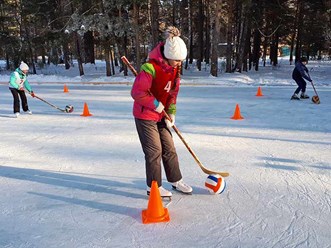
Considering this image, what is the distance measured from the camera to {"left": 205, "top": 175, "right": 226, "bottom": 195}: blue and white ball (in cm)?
345

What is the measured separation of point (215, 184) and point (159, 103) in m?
1.09

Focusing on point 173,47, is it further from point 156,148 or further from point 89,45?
point 89,45

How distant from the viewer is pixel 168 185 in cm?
382

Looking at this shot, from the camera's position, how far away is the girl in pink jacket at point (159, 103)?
2.93 meters

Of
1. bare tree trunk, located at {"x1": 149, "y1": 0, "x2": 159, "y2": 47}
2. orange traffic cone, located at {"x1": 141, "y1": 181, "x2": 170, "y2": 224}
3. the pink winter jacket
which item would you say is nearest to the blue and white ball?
orange traffic cone, located at {"x1": 141, "y1": 181, "x2": 170, "y2": 224}

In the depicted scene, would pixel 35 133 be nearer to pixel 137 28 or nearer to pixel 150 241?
pixel 150 241

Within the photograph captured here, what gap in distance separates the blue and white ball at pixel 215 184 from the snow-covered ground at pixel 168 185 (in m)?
0.07

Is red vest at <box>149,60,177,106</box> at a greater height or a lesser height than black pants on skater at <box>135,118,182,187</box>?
greater

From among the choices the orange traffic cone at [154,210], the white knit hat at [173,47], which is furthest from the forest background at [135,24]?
the orange traffic cone at [154,210]

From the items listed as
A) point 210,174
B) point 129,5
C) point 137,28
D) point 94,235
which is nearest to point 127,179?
point 210,174

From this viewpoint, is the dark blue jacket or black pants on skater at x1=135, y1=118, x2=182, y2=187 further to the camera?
the dark blue jacket

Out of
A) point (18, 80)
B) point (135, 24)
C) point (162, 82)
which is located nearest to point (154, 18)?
point (135, 24)

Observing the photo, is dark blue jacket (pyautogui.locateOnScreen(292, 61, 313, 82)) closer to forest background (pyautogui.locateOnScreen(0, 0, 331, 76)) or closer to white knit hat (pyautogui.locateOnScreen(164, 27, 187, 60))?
white knit hat (pyautogui.locateOnScreen(164, 27, 187, 60))

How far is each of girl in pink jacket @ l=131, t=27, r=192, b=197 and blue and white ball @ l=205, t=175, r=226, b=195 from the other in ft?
0.71
